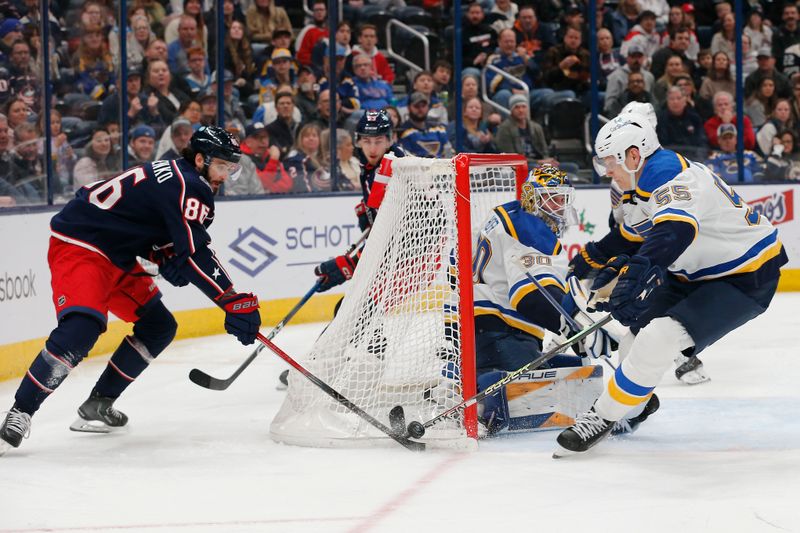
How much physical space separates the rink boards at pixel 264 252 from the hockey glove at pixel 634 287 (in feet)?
9.28

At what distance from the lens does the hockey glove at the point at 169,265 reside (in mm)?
3439

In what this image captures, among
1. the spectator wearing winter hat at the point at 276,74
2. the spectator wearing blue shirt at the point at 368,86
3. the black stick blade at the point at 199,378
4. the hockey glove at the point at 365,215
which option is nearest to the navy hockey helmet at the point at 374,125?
the hockey glove at the point at 365,215

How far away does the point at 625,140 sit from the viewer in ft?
10.3

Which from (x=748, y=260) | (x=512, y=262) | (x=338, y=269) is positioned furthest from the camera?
(x=338, y=269)

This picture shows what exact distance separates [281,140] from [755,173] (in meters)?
3.27

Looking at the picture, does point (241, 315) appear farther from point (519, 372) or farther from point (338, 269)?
point (338, 269)

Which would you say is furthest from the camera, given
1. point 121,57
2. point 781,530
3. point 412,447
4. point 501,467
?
point 121,57

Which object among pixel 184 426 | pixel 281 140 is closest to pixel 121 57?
pixel 281 140

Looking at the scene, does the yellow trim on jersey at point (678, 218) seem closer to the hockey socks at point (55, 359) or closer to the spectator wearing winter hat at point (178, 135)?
the hockey socks at point (55, 359)

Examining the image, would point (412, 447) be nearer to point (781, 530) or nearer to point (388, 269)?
point (388, 269)

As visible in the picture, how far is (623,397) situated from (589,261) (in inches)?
30.0

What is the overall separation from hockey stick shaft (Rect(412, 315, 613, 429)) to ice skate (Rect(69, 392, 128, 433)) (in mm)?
1106

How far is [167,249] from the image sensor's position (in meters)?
3.57

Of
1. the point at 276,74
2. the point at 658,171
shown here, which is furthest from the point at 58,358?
the point at 276,74
